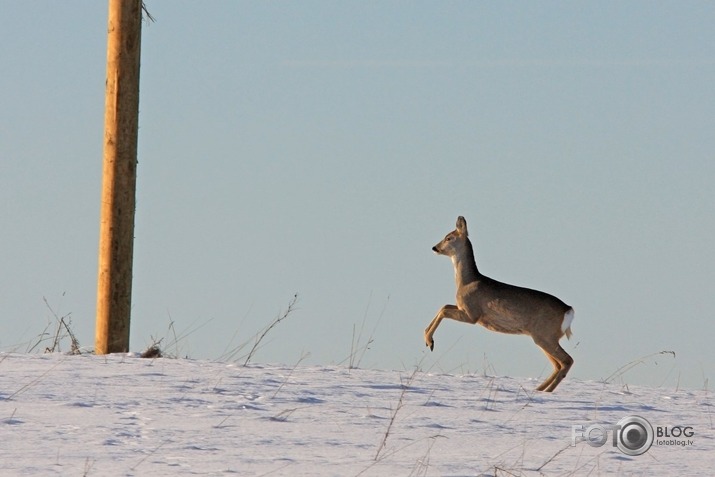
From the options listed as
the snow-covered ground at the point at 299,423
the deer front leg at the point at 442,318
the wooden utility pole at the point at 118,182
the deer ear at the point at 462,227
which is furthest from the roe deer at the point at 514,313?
the wooden utility pole at the point at 118,182

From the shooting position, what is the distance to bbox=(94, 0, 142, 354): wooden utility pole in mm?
10906

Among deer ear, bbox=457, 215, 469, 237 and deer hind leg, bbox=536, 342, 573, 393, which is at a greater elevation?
deer ear, bbox=457, 215, 469, 237

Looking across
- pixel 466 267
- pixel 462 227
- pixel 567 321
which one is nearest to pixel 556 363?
pixel 567 321

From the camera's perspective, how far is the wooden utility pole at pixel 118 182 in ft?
35.8

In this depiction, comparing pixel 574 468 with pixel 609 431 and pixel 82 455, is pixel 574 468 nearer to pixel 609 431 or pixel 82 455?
pixel 609 431

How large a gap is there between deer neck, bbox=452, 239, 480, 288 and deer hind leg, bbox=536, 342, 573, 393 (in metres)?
1.19

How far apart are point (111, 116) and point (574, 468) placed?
6.59 metres

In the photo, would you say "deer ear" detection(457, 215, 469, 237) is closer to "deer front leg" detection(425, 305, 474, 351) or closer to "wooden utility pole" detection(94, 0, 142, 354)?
"deer front leg" detection(425, 305, 474, 351)

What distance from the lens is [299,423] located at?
6699 millimetres

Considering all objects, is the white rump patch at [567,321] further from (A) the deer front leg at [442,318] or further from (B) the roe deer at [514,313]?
(A) the deer front leg at [442,318]

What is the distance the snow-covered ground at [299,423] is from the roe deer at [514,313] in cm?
107

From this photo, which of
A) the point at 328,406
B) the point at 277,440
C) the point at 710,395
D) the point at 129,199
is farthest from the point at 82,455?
the point at 710,395

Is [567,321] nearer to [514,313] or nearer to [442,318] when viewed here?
[514,313]

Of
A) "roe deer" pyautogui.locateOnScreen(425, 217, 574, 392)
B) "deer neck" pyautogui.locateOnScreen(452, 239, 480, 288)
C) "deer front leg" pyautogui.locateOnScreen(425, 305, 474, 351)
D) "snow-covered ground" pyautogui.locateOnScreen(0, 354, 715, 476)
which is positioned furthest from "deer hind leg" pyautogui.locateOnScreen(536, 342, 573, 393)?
"deer neck" pyautogui.locateOnScreen(452, 239, 480, 288)
